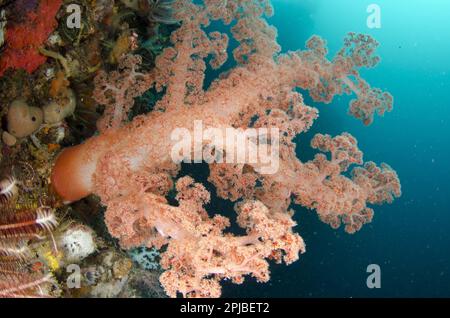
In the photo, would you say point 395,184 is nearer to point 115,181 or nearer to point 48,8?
point 115,181

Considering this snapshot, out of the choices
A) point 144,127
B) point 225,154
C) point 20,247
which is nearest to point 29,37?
point 144,127

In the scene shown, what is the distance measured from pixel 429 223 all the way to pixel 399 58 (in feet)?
36.8

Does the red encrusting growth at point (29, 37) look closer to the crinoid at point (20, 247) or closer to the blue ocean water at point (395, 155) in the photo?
the crinoid at point (20, 247)

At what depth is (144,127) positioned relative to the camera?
4512mm

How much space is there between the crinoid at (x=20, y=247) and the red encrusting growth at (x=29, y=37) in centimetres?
223

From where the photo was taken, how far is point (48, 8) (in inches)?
169

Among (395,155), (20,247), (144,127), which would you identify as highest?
(395,155)

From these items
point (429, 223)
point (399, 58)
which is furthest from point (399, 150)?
point (399, 58)

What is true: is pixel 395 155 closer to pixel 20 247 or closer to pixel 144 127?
pixel 144 127

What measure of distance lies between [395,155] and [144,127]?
53.2 feet

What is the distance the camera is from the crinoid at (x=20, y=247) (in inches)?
116

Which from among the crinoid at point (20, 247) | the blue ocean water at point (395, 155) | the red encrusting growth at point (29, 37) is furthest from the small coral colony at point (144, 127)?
the blue ocean water at point (395, 155)

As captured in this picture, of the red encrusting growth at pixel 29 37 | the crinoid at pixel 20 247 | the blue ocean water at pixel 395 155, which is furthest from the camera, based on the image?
the blue ocean water at pixel 395 155

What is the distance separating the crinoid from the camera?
2953mm
